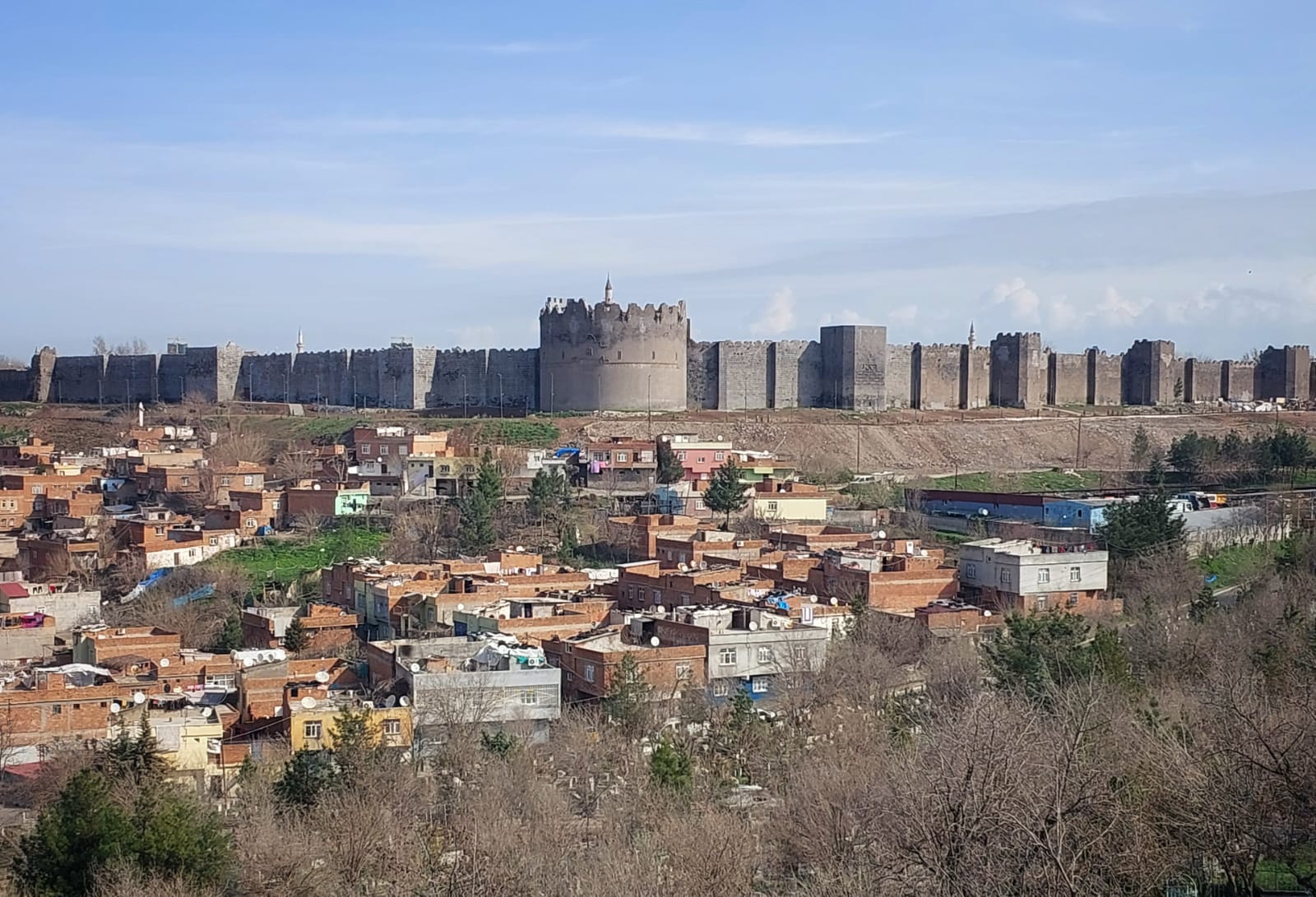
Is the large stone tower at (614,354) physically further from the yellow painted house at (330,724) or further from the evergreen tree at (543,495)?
the yellow painted house at (330,724)

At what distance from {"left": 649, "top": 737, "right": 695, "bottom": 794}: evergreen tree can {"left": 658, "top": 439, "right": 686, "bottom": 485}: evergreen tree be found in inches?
569

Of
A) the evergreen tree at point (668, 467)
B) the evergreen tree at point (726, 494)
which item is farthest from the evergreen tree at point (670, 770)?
the evergreen tree at point (668, 467)

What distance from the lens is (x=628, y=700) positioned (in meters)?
14.6

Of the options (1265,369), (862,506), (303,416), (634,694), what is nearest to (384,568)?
(634,694)

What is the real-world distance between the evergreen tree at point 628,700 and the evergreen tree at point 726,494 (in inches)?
381

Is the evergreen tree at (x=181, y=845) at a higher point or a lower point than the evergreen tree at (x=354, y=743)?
lower

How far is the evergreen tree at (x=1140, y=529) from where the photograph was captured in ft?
70.5

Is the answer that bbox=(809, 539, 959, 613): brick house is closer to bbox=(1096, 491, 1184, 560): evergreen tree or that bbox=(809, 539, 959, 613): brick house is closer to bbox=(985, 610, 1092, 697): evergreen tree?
bbox=(1096, 491, 1184, 560): evergreen tree

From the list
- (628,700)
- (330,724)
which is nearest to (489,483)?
(628,700)

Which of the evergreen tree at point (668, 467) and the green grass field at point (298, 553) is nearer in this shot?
the green grass field at point (298, 553)

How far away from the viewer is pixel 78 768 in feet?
42.3

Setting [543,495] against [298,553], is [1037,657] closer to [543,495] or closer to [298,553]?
[543,495]

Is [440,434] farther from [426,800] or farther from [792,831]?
[792,831]

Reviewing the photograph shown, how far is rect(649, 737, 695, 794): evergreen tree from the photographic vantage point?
11.9 meters
